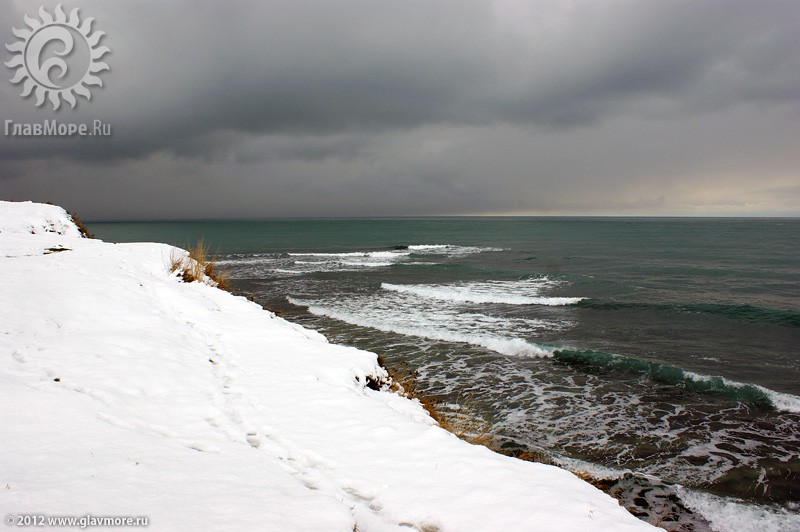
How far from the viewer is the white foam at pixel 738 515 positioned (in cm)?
601

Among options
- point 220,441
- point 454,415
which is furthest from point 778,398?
point 220,441

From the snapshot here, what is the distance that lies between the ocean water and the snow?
10.8 feet

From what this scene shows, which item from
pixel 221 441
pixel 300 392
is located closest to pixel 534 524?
pixel 221 441

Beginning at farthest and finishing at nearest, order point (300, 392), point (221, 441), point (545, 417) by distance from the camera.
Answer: point (545, 417) < point (300, 392) < point (221, 441)

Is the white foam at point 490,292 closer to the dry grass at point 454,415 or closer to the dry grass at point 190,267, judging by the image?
the dry grass at point 190,267

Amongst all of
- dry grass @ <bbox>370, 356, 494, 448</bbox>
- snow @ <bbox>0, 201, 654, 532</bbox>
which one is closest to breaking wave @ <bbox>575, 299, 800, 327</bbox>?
dry grass @ <bbox>370, 356, 494, 448</bbox>

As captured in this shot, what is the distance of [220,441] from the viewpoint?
4438 millimetres

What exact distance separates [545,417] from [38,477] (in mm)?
9099

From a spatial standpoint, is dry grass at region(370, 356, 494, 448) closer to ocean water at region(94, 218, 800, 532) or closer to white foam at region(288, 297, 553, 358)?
ocean water at region(94, 218, 800, 532)

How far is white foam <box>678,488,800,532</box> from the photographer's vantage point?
601 centimetres

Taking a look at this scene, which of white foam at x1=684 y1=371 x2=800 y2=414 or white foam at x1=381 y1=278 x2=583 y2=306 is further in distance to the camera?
white foam at x1=381 y1=278 x2=583 y2=306

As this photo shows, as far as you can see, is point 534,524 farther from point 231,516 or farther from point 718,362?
point 718,362

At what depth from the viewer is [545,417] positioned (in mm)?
9492

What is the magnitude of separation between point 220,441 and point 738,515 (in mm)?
7625
